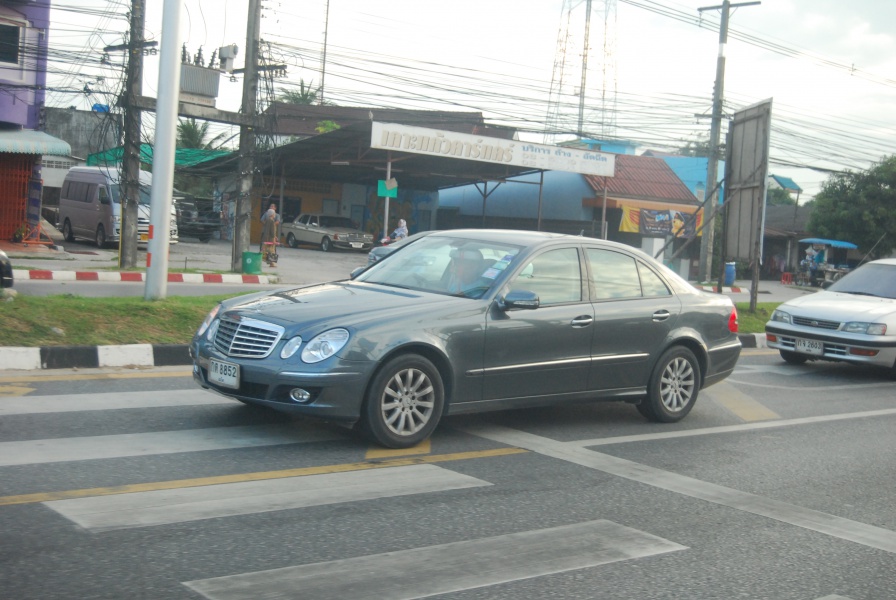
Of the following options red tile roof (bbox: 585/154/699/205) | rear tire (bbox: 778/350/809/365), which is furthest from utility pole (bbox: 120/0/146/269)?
red tile roof (bbox: 585/154/699/205)

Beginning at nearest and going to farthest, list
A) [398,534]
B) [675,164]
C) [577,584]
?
[577,584] → [398,534] → [675,164]

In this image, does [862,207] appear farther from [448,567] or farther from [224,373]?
[448,567]

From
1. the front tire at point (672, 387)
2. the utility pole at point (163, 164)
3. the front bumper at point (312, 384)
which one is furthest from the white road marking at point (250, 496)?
the utility pole at point (163, 164)

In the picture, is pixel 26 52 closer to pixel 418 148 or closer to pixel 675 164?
pixel 418 148

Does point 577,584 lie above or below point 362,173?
below

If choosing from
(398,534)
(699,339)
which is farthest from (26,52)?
(398,534)

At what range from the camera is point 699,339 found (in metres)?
8.20

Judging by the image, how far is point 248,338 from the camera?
246 inches

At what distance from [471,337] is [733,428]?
2.97 m

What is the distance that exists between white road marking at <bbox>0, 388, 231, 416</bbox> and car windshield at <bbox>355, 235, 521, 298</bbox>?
1671mm

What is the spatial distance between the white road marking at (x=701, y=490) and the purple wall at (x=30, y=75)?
75.4 feet

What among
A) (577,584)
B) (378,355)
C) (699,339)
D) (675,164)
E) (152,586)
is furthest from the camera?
(675,164)

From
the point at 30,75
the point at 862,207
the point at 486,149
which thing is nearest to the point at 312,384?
the point at 30,75

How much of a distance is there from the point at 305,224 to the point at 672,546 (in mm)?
36838
